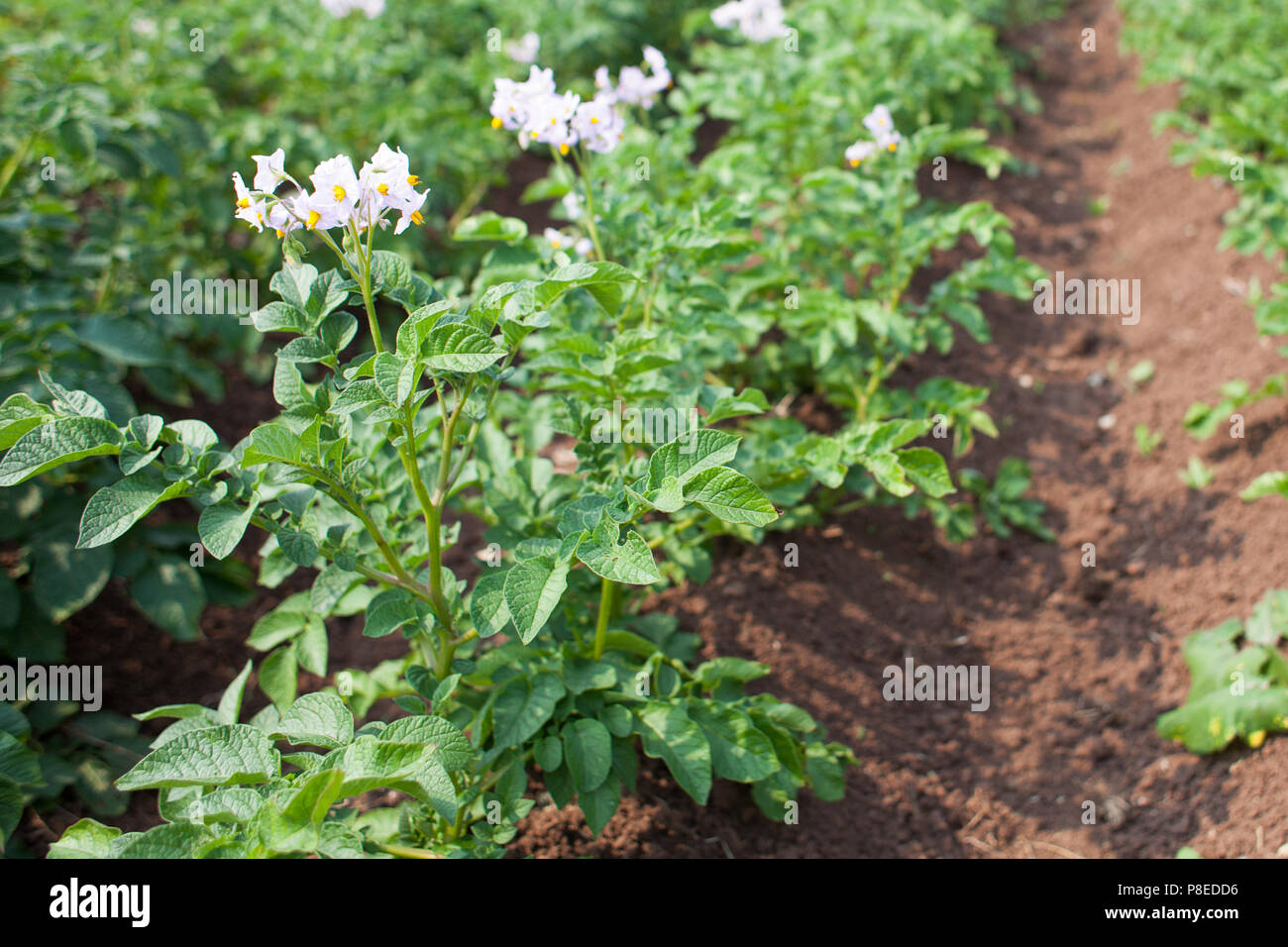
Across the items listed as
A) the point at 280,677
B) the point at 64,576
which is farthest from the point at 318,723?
the point at 64,576

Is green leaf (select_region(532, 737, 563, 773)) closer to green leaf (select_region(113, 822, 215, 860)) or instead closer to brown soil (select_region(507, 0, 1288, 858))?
brown soil (select_region(507, 0, 1288, 858))

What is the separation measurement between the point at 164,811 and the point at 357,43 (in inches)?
144

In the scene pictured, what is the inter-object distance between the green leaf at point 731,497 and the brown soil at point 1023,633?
1.07m

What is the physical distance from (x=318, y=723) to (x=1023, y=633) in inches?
87.7

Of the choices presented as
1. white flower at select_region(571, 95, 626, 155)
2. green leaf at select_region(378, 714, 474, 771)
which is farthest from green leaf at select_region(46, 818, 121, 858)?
white flower at select_region(571, 95, 626, 155)

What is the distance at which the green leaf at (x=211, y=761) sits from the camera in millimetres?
1481

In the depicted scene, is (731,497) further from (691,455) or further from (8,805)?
(8,805)

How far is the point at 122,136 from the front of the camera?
313 cm

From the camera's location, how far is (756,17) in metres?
3.62

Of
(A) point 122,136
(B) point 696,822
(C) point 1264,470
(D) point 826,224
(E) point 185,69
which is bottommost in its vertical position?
(B) point 696,822

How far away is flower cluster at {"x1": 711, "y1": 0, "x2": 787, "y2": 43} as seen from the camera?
3.57m

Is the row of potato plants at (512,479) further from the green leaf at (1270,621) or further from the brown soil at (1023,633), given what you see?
the green leaf at (1270,621)
